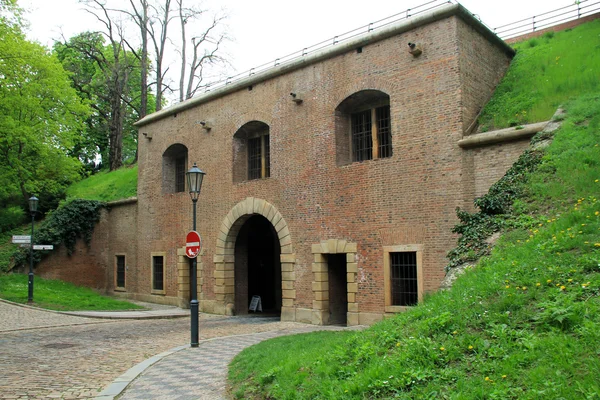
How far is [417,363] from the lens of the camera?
4902 millimetres

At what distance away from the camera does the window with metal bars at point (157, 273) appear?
70.1 feet

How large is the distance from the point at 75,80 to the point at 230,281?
26507mm

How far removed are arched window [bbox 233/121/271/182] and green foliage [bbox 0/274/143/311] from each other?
6888 mm

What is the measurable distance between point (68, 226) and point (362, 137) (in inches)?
642

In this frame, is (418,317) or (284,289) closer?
(418,317)

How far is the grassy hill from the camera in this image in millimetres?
4203

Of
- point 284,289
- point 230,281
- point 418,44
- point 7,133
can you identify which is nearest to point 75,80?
point 7,133

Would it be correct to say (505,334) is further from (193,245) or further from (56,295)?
(56,295)

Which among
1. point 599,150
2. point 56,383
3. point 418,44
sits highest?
point 418,44

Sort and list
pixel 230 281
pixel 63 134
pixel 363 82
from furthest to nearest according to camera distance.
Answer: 1. pixel 63 134
2. pixel 230 281
3. pixel 363 82

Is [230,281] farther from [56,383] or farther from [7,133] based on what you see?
[7,133]

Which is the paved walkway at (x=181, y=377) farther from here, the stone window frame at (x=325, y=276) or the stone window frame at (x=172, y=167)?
the stone window frame at (x=172, y=167)

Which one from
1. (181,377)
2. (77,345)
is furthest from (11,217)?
(181,377)

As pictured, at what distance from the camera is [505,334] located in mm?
4871
